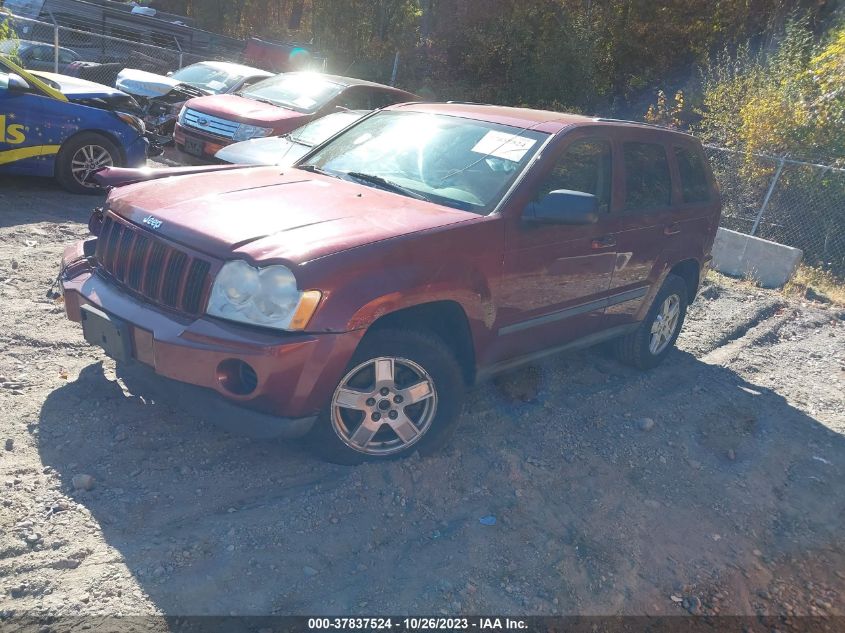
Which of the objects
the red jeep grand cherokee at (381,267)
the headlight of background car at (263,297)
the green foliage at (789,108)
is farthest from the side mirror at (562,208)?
the green foliage at (789,108)

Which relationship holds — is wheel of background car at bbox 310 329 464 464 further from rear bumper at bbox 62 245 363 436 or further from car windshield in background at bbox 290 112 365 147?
car windshield in background at bbox 290 112 365 147

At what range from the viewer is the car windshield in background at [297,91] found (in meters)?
10.5

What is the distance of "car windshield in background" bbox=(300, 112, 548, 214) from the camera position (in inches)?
163

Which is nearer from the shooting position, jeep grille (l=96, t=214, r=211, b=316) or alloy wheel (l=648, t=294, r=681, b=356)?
jeep grille (l=96, t=214, r=211, b=316)

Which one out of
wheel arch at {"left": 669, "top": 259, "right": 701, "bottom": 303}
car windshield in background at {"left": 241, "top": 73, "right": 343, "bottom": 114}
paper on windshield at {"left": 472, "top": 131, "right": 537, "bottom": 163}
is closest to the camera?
paper on windshield at {"left": 472, "top": 131, "right": 537, "bottom": 163}

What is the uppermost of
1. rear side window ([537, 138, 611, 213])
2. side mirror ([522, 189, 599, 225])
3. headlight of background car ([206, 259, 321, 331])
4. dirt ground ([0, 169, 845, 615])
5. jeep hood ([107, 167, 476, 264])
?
rear side window ([537, 138, 611, 213])

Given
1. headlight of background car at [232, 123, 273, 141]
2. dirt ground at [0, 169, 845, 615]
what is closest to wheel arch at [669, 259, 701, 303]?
dirt ground at [0, 169, 845, 615]

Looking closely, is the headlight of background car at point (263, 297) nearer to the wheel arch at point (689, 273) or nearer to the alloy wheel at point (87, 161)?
the wheel arch at point (689, 273)

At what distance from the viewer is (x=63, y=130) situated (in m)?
7.83

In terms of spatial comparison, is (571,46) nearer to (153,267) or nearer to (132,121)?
(132,121)

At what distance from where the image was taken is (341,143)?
496cm

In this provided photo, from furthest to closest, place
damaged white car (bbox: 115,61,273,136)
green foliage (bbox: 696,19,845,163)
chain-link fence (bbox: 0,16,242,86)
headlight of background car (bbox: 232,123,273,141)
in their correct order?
chain-link fence (bbox: 0,16,242,86) → damaged white car (bbox: 115,61,273,136) → green foliage (bbox: 696,19,845,163) → headlight of background car (bbox: 232,123,273,141)

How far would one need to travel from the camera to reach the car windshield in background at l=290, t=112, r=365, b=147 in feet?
29.6

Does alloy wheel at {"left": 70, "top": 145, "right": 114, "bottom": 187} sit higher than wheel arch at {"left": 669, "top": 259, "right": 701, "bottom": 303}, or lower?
lower
